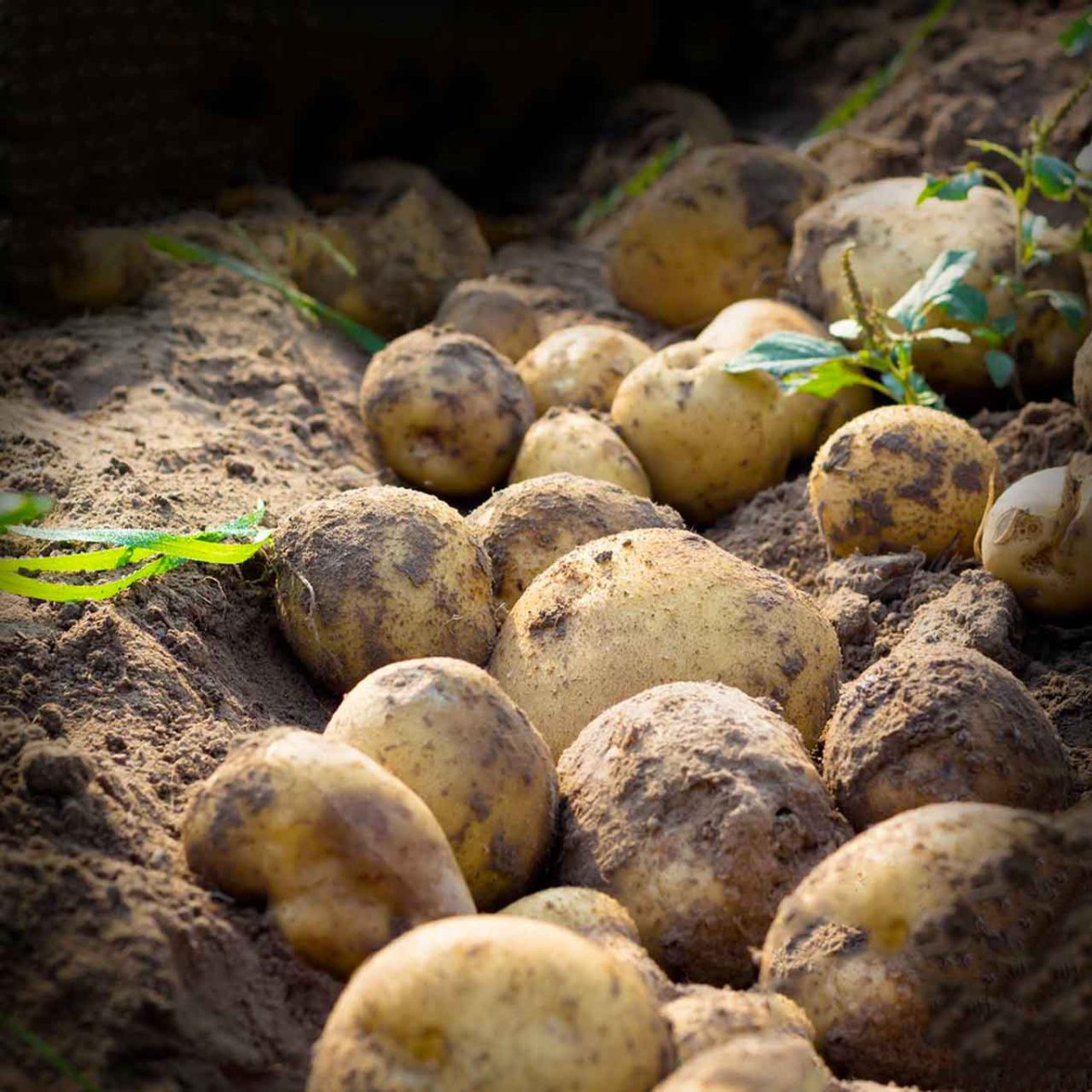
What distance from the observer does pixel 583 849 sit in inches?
76.2

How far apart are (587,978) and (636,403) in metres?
2.06

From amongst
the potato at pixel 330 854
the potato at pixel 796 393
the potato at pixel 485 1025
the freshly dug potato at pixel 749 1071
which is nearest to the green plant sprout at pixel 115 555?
the potato at pixel 330 854

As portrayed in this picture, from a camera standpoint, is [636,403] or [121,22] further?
[121,22]

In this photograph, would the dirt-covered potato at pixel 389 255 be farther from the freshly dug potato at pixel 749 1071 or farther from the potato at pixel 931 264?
the freshly dug potato at pixel 749 1071

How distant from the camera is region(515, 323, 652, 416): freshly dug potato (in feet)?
11.7

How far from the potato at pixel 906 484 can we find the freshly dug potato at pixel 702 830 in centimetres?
95

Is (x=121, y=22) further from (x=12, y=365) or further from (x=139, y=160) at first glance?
(x=12, y=365)

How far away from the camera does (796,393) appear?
3.39m

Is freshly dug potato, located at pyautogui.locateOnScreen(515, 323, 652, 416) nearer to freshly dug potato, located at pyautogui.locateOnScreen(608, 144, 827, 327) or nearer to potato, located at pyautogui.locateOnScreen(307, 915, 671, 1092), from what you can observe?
freshly dug potato, located at pyautogui.locateOnScreen(608, 144, 827, 327)

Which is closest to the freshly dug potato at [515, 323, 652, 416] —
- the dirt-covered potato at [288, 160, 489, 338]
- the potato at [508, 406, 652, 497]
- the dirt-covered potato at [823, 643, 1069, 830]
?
the potato at [508, 406, 652, 497]

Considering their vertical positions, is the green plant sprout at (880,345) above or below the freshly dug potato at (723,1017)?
above

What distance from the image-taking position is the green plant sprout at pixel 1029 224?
3148 mm

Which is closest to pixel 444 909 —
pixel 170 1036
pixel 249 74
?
pixel 170 1036

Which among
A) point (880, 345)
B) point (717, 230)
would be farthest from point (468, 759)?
point (717, 230)
